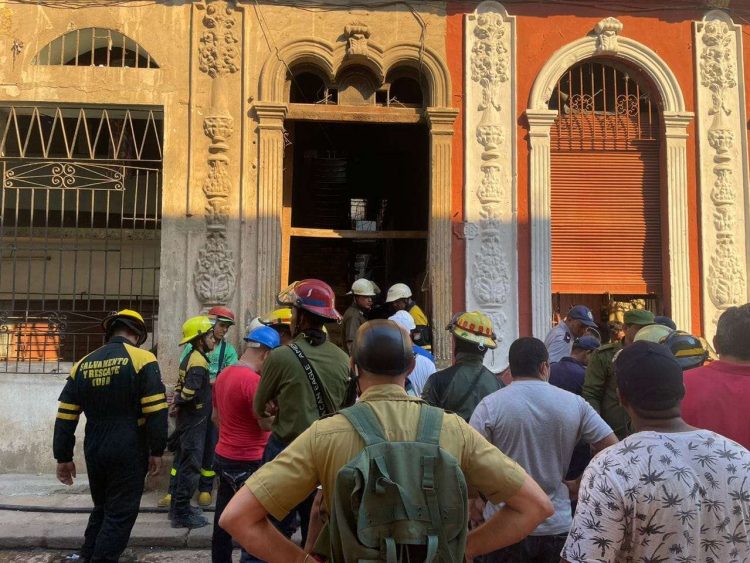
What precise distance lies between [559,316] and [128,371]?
19.3 feet

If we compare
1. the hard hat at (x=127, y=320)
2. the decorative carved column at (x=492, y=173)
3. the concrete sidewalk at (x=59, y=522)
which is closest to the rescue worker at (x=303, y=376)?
the hard hat at (x=127, y=320)

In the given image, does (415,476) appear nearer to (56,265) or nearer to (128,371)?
(128,371)

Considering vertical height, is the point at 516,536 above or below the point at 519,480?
below

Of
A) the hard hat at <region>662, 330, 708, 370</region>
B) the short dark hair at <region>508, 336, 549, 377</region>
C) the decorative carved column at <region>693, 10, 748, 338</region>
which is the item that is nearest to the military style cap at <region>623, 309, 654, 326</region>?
the hard hat at <region>662, 330, 708, 370</region>

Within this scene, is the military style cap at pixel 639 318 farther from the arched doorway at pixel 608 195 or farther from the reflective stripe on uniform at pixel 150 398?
the reflective stripe on uniform at pixel 150 398

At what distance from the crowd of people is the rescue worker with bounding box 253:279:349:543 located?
0.03ft

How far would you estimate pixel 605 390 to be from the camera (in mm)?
4469

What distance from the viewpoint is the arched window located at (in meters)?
8.29

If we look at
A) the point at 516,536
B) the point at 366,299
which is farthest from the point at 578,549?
the point at 366,299

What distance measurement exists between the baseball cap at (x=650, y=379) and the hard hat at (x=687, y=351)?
1662mm

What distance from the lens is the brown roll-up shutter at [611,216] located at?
8594mm

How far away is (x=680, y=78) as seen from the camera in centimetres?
857

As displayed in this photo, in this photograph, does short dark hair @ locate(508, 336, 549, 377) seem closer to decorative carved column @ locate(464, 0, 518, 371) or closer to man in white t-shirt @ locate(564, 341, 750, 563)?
man in white t-shirt @ locate(564, 341, 750, 563)

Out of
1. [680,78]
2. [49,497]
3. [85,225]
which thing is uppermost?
[680,78]
